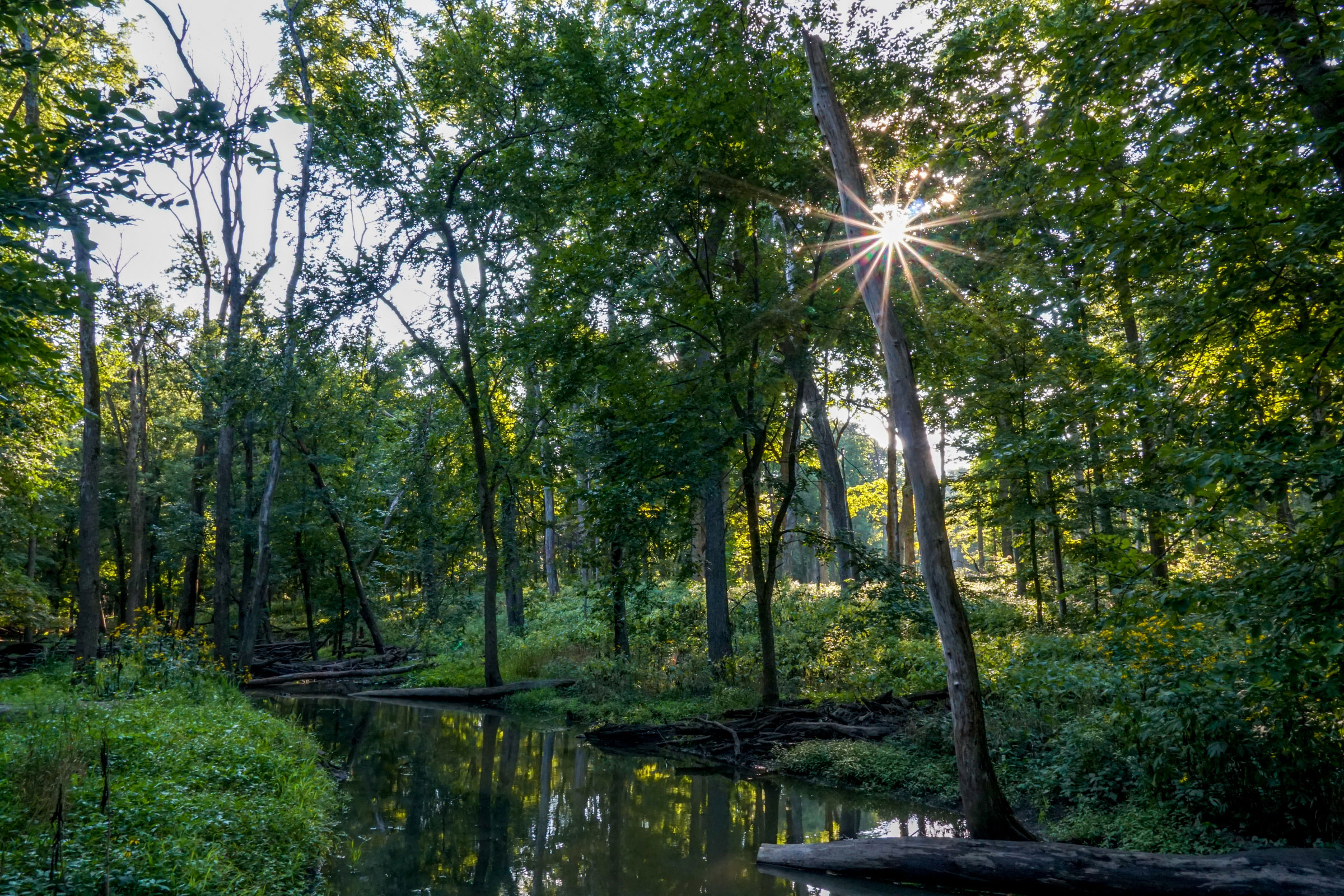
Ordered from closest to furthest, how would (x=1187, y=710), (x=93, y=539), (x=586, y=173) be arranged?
(x=1187, y=710) → (x=586, y=173) → (x=93, y=539)

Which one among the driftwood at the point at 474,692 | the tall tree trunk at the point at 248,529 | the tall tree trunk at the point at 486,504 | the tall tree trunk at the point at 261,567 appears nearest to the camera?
the driftwood at the point at 474,692

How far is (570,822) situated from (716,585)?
7.36 m

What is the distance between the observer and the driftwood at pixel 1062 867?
5418mm

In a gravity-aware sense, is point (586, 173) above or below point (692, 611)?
above

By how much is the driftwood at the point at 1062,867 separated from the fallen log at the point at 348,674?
53.6ft

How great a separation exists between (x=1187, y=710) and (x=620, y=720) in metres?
9.85

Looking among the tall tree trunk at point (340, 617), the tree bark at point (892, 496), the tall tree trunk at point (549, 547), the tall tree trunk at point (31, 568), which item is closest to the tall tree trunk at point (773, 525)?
the tree bark at point (892, 496)

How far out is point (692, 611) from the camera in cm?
1864

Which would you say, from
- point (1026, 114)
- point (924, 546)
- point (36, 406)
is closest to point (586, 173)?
point (1026, 114)

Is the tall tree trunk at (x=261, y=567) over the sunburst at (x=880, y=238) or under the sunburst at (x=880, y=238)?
under

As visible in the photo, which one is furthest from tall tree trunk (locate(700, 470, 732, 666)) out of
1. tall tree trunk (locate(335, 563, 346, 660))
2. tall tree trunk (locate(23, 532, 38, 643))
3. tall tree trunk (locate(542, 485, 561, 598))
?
tall tree trunk (locate(23, 532, 38, 643))

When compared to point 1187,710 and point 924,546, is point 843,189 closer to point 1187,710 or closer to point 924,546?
point 924,546

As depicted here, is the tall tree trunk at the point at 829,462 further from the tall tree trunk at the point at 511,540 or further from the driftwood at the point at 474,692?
the tall tree trunk at the point at 511,540

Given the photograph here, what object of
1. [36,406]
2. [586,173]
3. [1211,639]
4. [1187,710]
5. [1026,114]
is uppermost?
[586,173]
